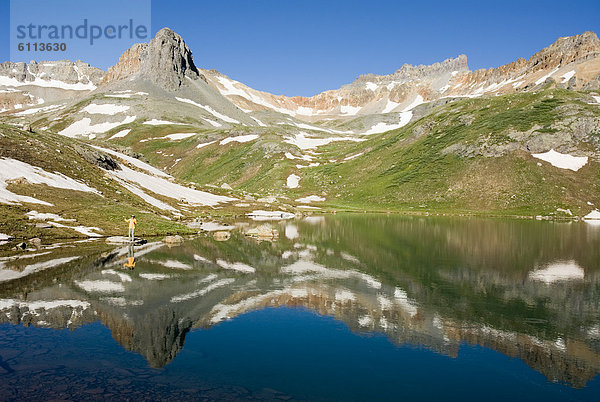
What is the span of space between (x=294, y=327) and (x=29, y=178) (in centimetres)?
5239

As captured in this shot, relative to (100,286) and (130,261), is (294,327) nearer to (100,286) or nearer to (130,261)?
(100,286)

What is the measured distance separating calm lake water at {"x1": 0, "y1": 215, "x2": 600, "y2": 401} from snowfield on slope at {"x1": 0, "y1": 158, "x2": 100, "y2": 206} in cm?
1600

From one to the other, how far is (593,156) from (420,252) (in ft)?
334

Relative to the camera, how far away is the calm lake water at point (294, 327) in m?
15.9

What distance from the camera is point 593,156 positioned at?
386ft

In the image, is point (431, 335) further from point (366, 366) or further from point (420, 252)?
point (420, 252)

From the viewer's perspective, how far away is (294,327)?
75.2ft

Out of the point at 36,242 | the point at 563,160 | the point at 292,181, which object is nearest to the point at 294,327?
the point at 36,242

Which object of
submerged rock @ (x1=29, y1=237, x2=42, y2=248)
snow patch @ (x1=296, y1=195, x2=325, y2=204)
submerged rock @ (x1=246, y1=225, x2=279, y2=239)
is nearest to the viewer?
submerged rock @ (x1=29, y1=237, x2=42, y2=248)

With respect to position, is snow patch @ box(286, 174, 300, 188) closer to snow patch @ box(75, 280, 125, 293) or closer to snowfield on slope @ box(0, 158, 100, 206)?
snowfield on slope @ box(0, 158, 100, 206)

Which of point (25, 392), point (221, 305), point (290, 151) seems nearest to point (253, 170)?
point (290, 151)

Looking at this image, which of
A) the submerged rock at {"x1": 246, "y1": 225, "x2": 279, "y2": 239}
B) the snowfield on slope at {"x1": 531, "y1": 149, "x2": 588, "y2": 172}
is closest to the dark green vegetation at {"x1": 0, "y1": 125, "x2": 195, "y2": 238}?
the submerged rock at {"x1": 246, "y1": 225, "x2": 279, "y2": 239}

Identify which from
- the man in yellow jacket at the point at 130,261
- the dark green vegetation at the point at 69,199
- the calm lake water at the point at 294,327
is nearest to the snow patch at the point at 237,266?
the calm lake water at the point at 294,327

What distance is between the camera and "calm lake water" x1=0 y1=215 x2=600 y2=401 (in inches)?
628
